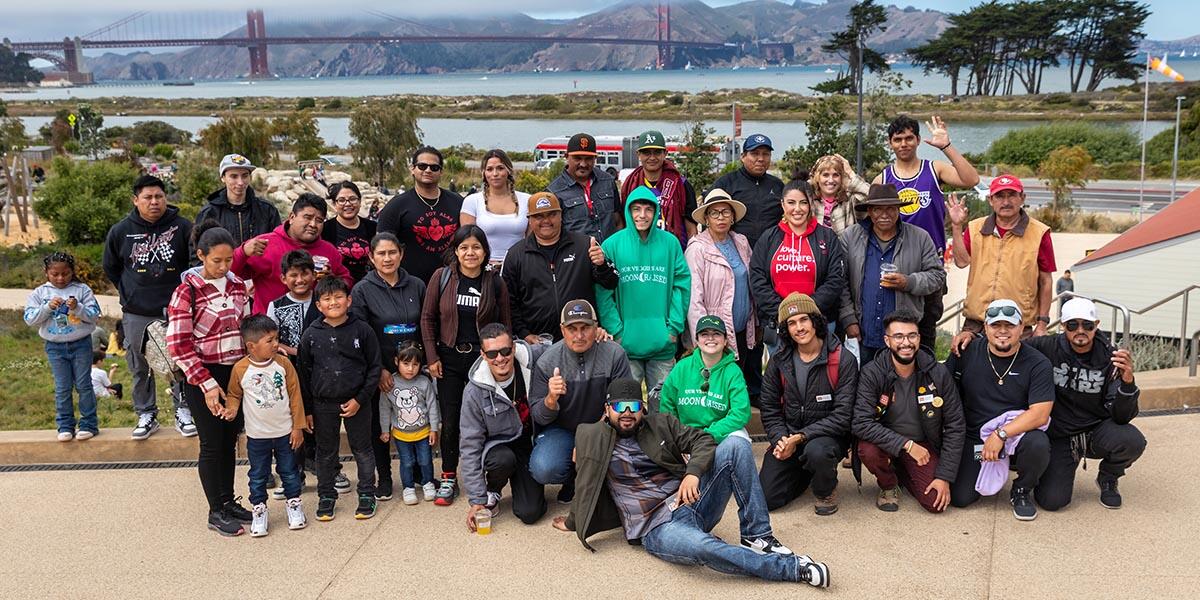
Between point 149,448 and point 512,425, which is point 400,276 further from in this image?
point 149,448

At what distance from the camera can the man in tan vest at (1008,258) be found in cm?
579

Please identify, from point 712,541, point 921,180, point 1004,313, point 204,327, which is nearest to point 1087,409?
point 1004,313

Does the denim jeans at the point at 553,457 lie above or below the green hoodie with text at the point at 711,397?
below

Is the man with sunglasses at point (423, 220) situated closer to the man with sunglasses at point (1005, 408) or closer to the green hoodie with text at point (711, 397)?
the green hoodie with text at point (711, 397)

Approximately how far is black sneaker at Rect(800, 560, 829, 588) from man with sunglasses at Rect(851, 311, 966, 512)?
3.41 ft

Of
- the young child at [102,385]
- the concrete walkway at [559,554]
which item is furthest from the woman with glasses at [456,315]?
the young child at [102,385]

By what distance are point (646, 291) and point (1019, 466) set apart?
2414 mm

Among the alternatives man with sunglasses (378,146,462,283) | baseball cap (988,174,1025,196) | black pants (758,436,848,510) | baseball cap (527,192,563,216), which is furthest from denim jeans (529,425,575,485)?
baseball cap (988,174,1025,196)

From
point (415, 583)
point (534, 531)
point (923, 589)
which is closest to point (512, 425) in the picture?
point (534, 531)

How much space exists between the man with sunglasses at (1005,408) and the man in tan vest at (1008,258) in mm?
398

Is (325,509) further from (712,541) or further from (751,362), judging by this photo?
(751,362)

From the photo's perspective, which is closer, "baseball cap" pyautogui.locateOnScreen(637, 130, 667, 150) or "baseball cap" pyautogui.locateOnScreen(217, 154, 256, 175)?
"baseball cap" pyautogui.locateOnScreen(217, 154, 256, 175)

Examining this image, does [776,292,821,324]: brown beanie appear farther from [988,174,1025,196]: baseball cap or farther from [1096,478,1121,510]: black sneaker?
[1096,478,1121,510]: black sneaker

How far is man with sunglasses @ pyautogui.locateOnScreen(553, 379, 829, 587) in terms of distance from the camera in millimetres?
4816
